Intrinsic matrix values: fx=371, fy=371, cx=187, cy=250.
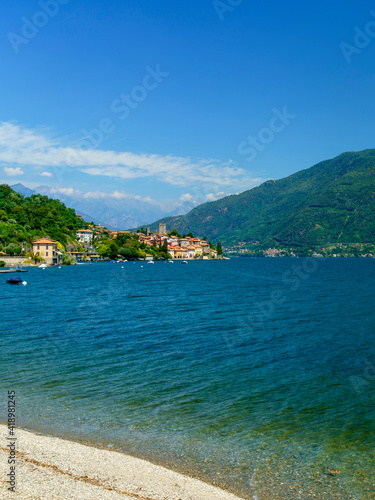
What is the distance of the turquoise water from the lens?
38.0 ft

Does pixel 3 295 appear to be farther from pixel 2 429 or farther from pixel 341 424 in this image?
pixel 341 424

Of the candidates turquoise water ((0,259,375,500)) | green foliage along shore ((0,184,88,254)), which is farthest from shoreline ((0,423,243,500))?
green foliage along shore ((0,184,88,254))

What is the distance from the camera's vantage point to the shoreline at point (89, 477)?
8.95 m

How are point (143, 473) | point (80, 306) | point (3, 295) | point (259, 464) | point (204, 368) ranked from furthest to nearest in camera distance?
point (3, 295)
point (80, 306)
point (204, 368)
point (259, 464)
point (143, 473)

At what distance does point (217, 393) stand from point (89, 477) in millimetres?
8781

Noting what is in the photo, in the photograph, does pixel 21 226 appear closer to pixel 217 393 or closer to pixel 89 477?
pixel 217 393

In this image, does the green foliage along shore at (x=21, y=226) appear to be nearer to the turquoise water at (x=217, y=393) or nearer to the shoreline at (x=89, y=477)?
the turquoise water at (x=217, y=393)

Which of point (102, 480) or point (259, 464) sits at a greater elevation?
point (102, 480)

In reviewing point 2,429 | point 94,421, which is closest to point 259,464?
point 94,421

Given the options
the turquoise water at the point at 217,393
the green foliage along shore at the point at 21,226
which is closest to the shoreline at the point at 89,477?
the turquoise water at the point at 217,393

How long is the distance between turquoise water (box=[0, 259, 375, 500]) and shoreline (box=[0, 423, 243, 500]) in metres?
0.79

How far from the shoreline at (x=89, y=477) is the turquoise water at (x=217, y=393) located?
79cm

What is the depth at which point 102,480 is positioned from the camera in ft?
32.3

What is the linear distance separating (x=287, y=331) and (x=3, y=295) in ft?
150
